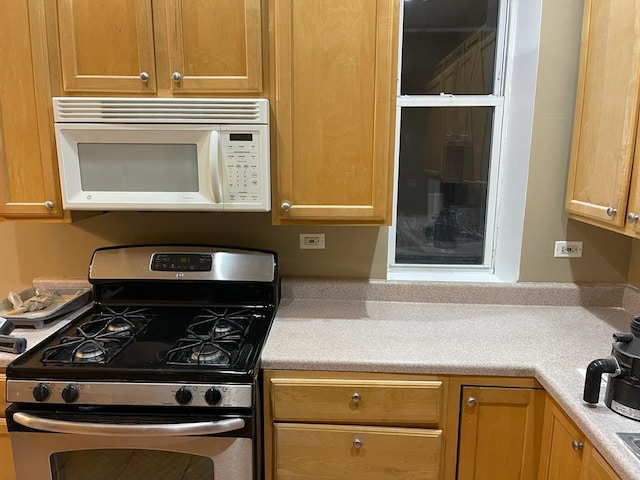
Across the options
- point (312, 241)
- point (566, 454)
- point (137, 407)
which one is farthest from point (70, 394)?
point (566, 454)

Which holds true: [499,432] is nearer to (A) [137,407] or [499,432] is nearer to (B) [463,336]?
(B) [463,336]

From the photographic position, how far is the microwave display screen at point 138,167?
162 centimetres

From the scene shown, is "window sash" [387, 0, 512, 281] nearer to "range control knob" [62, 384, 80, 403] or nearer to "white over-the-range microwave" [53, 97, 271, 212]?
"white over-the-range microwave" [53, 97, 271, 212]

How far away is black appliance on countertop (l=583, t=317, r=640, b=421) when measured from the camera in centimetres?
115

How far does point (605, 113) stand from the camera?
1625 mm

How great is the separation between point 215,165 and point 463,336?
1.05 m

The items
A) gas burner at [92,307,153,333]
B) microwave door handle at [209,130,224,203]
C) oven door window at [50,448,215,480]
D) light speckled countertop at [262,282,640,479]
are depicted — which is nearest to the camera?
light speckled countertop at [262,282,640,479]

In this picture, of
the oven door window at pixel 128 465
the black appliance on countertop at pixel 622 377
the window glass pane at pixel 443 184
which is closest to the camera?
the black appliance on countertop at pixel 622 377

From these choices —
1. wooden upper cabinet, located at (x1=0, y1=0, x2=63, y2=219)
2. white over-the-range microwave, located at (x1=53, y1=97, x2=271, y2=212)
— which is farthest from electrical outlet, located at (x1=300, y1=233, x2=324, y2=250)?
wooden upper cabinet, located at (x1=0, y1=0, x2=63, y2=219)

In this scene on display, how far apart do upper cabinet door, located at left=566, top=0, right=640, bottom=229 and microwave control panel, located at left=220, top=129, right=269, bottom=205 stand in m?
1.15

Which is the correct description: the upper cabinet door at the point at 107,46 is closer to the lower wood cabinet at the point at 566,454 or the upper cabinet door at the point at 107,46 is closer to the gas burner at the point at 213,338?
the gas burner at the point at 213,338

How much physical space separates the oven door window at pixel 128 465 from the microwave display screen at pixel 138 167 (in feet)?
2.79

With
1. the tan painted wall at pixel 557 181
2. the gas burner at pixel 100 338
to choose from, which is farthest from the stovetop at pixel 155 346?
the tan painted wall at pixel 557 181

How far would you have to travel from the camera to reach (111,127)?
62.4 inches
